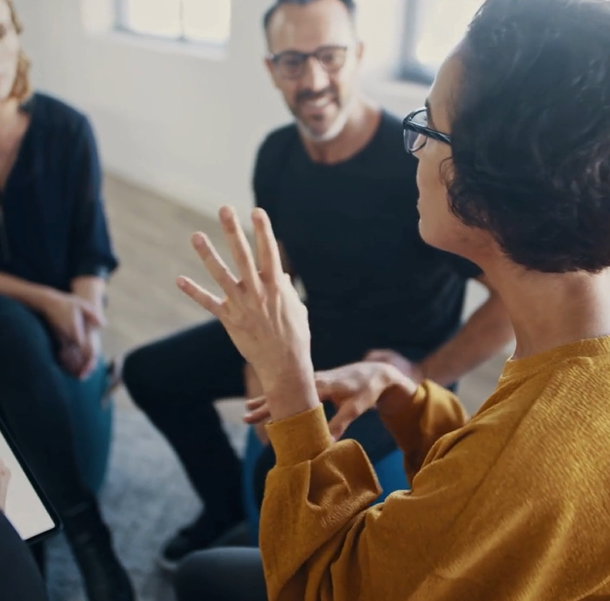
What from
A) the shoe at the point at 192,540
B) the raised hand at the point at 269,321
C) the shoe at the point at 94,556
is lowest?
the shoe at the point at 192,540

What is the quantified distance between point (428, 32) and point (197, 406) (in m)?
1.73

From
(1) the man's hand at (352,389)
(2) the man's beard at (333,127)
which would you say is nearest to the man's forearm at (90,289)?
(2) the man's beard at (333,127)

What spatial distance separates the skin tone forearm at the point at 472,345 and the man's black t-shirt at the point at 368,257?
0.21 feet

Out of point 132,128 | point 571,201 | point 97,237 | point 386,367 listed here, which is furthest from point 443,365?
point 132,128

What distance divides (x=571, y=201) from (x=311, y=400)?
35cm

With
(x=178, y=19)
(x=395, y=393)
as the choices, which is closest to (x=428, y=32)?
(x=178, y=19)

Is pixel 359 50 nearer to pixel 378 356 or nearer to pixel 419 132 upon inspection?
pixel 378 356

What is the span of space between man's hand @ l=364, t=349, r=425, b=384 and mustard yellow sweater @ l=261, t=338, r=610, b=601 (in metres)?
0.47

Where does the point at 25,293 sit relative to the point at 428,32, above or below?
below

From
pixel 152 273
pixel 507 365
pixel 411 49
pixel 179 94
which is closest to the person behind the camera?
pixel 507 365

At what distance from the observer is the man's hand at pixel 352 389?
89 centimetres

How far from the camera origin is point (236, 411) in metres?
1.94

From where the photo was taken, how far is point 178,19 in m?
3.43

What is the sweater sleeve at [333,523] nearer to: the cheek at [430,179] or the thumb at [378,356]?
the cheek at [430,179]
